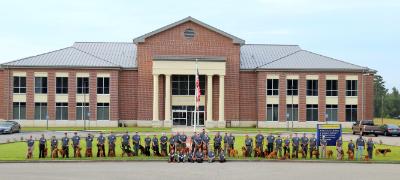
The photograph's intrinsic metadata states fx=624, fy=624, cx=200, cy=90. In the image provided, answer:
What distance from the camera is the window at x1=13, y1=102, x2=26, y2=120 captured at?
71438 mm

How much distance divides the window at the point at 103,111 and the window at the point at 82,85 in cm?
226

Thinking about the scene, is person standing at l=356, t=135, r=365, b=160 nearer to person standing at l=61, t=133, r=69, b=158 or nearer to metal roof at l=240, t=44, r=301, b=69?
person standing at l=61, t=133, r=69, b=158

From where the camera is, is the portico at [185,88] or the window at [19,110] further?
the window at [19,110]

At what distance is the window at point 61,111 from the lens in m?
71.5

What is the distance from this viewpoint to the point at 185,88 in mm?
73375

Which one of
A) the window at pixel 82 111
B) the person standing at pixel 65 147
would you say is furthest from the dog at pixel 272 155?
the window at pixel 82 111

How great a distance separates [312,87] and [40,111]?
31.7 metres

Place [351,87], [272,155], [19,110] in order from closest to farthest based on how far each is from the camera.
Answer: [272,155] < [19,110] < [351,87]

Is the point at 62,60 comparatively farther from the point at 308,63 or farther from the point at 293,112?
the point at 308,63

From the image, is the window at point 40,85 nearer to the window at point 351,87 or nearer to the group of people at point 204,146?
the window at point 351,87

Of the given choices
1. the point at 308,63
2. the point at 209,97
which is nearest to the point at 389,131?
the point at 308,63

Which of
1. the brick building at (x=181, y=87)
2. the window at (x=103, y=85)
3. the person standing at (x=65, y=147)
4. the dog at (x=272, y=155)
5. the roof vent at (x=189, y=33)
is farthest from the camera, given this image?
the roof vent at (x=189, y=33)

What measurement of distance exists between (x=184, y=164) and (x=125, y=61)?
4736 centimetres

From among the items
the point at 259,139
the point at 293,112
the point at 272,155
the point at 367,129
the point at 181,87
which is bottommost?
the point at 272,155
